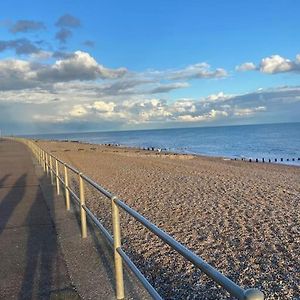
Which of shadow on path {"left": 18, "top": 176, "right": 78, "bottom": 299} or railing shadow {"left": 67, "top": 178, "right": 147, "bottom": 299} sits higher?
shadow on path {"left": 18, "top": 176, "right": 78, "bottom": 299}

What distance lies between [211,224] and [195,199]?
3183mm

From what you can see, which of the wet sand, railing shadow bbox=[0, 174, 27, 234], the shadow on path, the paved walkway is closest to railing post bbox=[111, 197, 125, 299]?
the paved walkway

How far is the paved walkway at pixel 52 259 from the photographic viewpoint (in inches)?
170

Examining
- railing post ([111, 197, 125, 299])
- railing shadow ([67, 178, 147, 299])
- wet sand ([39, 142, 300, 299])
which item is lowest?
wet sand ([39, 142, 300, 299])

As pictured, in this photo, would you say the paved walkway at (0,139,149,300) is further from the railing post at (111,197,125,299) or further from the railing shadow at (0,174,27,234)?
the railing post at (111,197,125,299)

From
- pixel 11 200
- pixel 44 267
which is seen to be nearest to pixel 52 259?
pixel 44 267

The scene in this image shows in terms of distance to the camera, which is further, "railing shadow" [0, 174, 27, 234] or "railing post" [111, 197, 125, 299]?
A: "railing shadow" [0, 174, 27, 234]

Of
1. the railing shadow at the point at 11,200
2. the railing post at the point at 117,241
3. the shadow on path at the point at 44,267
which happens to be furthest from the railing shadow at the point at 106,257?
the railing shadow at the point at 11,200

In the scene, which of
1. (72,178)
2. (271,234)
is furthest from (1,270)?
(72,178)

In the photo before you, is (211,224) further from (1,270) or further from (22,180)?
(22,180)

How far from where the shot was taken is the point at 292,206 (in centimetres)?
1101

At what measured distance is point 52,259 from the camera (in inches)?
211

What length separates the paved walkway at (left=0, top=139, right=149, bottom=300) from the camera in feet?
14.1

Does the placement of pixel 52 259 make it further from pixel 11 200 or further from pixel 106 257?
pixel 11 200
